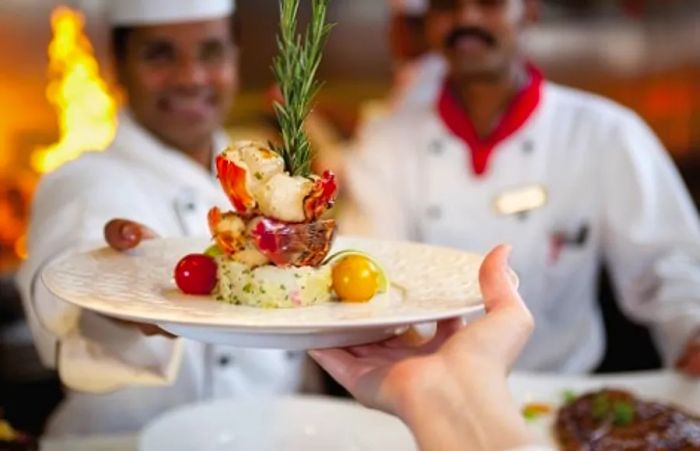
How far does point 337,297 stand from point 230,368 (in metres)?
1.00

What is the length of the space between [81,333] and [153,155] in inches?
21.6

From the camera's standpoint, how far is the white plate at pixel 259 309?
117 centimetres

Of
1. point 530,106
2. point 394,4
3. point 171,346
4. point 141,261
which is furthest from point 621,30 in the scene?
point 141,261

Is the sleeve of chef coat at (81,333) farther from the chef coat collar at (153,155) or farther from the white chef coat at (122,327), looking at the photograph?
the chef coat collar at (153,155)

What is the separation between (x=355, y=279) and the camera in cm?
134

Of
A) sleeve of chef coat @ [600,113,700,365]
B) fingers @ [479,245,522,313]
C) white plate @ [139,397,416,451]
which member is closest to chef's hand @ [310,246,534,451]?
fingers @ [479,245,522,313]

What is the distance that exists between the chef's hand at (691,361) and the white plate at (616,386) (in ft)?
0.06

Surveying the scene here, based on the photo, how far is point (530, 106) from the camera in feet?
9.05

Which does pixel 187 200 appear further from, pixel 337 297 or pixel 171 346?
pixel 337 297

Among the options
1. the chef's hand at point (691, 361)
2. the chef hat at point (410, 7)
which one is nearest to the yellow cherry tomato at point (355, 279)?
the chef's hand at point (691, 361)

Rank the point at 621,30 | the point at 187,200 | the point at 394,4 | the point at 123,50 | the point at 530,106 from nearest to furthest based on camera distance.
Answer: the point at 187,200 → the point at 123,50 → the point at 530,106 → the point at 394,4 → the point at 621,30

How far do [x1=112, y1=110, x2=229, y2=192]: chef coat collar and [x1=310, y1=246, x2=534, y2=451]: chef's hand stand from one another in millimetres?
1127

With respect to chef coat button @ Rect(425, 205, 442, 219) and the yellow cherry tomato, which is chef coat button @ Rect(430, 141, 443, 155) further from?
the yellow cherry tomato

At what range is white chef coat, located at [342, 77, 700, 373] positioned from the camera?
102 inches
